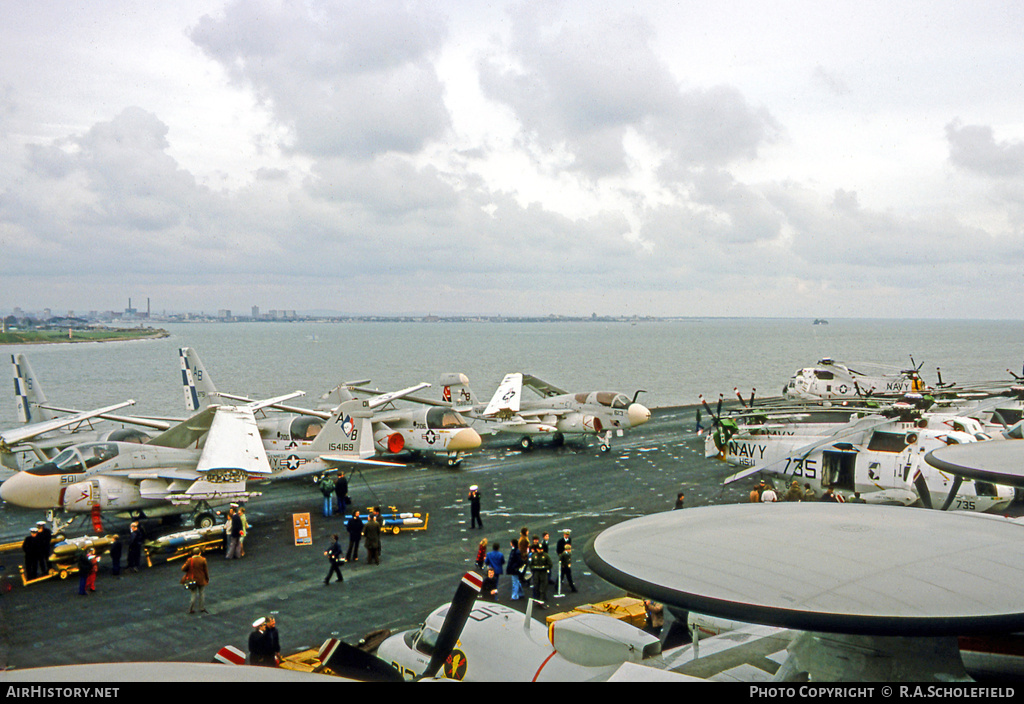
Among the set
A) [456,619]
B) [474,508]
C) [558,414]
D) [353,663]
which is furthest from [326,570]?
[558,414]

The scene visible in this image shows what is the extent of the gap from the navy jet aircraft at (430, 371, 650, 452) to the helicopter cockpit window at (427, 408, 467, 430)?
313 centimetres

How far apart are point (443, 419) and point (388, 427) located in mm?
2787

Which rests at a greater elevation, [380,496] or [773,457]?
[773,457]

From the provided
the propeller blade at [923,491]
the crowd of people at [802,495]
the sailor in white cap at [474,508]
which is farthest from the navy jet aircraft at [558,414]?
the propeller blade at [923,491]

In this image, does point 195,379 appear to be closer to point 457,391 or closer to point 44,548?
point 457,391

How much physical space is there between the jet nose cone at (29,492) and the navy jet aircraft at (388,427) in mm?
8229

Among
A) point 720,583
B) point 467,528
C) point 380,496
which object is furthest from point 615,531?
point 380,496

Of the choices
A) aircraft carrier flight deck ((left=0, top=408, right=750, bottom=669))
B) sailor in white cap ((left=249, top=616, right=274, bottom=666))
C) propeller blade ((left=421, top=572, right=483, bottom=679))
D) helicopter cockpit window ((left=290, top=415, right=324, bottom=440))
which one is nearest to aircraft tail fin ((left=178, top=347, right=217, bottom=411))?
helicopter cockpit window ((left=290, top=415, right=324, bottom=440))

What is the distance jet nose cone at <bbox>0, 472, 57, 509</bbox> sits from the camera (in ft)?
57.3

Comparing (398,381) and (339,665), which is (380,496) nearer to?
(339,665)

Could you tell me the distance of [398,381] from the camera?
86.0 meters

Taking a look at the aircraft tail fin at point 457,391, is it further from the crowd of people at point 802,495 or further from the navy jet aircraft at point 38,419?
the crowd of people at point 802,495

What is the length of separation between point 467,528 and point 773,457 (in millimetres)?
9585

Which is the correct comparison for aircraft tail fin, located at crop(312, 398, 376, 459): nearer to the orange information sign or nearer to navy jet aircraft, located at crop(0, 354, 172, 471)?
the orange information sign
